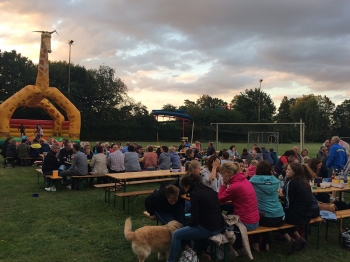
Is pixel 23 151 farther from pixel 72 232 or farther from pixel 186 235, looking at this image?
pixel 186 235

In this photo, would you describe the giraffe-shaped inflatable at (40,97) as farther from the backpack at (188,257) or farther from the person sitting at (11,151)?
the backpack at (188,257)

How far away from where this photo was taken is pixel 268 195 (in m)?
4.45

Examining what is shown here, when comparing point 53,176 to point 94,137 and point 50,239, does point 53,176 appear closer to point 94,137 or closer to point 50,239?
point 50,239

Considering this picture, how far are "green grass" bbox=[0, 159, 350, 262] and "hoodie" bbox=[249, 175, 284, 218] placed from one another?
0.67 metres

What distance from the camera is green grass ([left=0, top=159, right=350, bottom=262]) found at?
174 inches

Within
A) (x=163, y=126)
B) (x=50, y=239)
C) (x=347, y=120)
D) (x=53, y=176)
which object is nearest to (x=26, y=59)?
(x=163, y=126)

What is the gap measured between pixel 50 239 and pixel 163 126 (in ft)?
124

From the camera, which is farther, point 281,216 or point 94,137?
point 94,137

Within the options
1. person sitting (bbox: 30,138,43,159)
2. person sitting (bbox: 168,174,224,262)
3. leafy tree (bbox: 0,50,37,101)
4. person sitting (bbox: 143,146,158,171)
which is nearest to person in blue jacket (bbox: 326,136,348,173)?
person sitting (bbox: 143,146,158,171)

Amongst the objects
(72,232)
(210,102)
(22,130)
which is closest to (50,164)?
(72,232)

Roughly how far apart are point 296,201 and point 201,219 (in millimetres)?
1650

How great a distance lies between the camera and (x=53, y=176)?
28.0 ft

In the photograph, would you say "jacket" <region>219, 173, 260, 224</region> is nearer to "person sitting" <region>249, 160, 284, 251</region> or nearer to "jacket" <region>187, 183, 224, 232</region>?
"person sitting" <region>249, 160, 284, 251</region>

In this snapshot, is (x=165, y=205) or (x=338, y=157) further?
(x=338, y=157)
